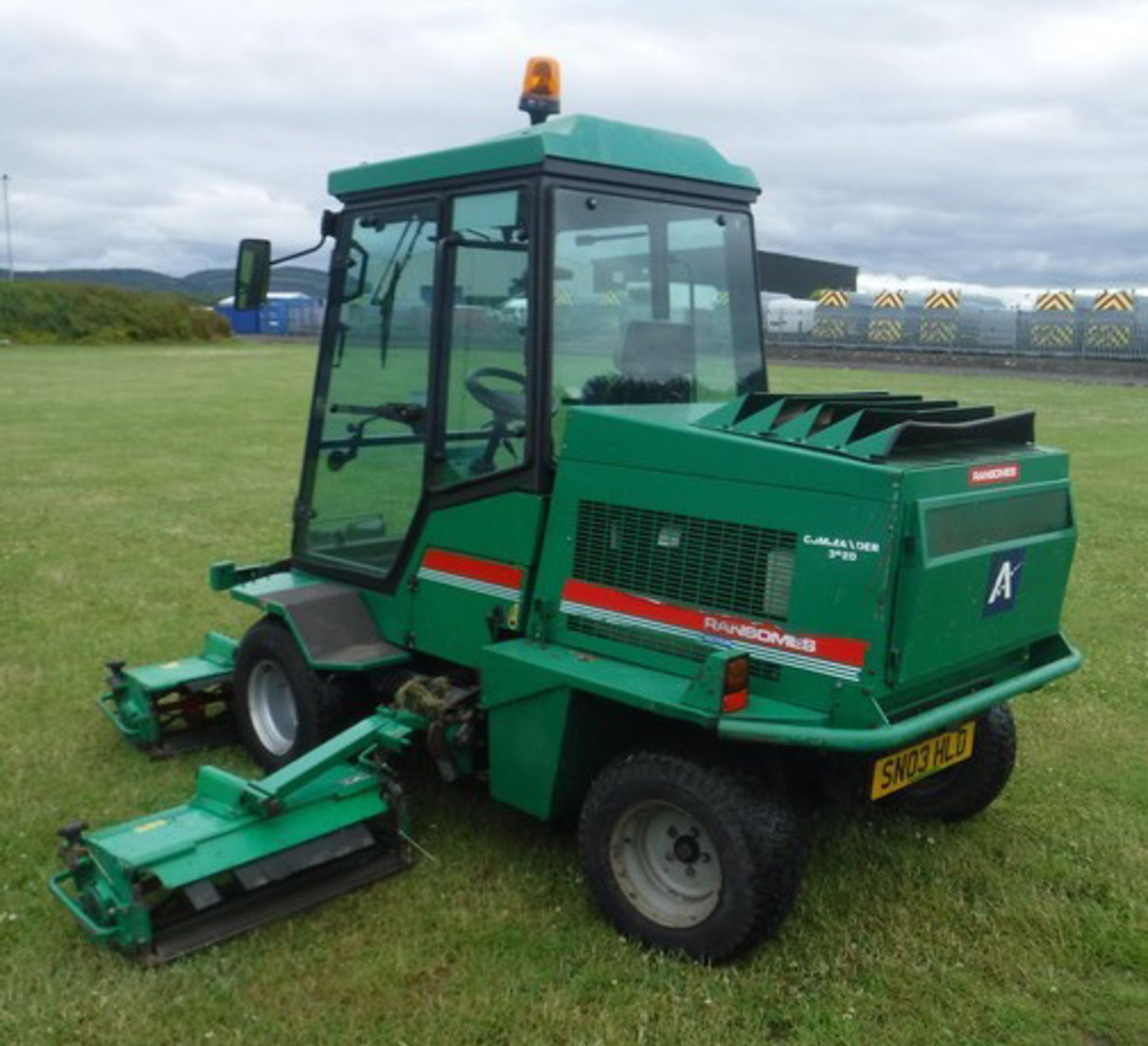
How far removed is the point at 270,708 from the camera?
539 cm

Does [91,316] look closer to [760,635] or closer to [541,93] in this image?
[541,93]

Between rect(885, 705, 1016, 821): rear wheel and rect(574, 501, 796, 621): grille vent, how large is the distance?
1.44 metres

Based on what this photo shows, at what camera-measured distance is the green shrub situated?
4675 cm

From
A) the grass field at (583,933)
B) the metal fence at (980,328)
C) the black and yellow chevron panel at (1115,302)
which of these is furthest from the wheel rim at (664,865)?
the black and yellow chevron panel at (1115,302)

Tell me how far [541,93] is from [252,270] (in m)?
1.36

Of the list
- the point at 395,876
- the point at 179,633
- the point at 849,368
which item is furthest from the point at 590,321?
the point at 849,368

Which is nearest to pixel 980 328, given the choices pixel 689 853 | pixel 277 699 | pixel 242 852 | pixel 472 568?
pixel 277 699

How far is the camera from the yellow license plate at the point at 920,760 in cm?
397

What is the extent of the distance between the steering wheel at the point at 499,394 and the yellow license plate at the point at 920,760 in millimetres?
1715

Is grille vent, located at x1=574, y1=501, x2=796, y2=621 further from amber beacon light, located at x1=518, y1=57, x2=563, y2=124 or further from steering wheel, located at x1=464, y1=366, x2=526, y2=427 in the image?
amber beacon light, located at x1=518, y1=57, x2=563, y2=124

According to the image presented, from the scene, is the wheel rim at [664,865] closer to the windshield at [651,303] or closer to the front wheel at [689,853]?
the front wheel at [689,853]

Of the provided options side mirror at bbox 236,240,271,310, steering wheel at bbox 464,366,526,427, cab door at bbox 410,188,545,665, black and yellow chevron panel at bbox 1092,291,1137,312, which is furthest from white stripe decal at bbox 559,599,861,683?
black and yellow chevron panel at bbox 1092,291,1137,312

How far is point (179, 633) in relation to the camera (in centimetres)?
752

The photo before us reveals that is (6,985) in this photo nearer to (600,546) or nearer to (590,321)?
(600,546)
